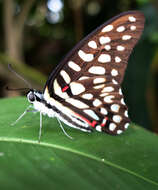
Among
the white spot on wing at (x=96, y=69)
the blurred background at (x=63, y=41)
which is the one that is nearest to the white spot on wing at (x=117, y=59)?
the white spot on wing at (x=96, y=69)

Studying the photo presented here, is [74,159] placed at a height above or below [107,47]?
below

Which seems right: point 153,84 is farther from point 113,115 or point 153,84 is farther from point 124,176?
point 124,176

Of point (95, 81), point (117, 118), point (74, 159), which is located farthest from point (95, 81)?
point (74, 159)

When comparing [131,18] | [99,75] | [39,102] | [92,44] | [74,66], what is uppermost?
[131,18]

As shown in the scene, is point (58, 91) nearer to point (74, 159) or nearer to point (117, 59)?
point (117, 59)

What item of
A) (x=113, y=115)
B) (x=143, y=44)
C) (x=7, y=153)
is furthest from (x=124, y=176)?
(x=143, y=44)

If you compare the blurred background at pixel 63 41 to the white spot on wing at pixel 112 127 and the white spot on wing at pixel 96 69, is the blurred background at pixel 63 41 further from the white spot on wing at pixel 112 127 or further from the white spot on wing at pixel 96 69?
the white spot on wing at pixel 112 127
